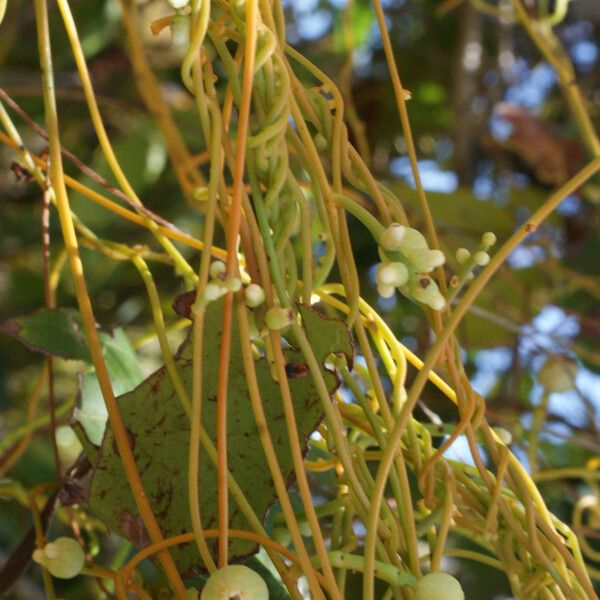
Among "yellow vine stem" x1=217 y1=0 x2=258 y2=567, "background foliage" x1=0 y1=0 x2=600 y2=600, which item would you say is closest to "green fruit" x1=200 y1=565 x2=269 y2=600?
"yellow vine stem" x1=217 y1=0 x2=258 y2=567

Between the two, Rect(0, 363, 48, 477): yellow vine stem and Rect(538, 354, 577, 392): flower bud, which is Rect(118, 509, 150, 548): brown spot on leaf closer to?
Rect(0, 363, 48, 477): yellow vine stem

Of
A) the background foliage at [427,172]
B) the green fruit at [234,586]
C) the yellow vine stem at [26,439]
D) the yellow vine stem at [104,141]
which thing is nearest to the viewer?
the green fruit at [234,586]

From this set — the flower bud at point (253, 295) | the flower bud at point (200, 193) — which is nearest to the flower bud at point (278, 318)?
the flower bud at point (253, 295)

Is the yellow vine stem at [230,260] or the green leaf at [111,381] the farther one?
the green leaf at [111,381]

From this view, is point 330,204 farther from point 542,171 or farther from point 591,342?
point 542,171

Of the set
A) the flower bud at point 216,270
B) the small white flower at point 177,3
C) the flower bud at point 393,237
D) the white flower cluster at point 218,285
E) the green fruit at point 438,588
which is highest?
the small white flower at point 177,3

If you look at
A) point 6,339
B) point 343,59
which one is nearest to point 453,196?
point 343,59

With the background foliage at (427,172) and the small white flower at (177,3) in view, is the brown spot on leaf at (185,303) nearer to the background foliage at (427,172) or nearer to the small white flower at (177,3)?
the small white flower at (177,3)
